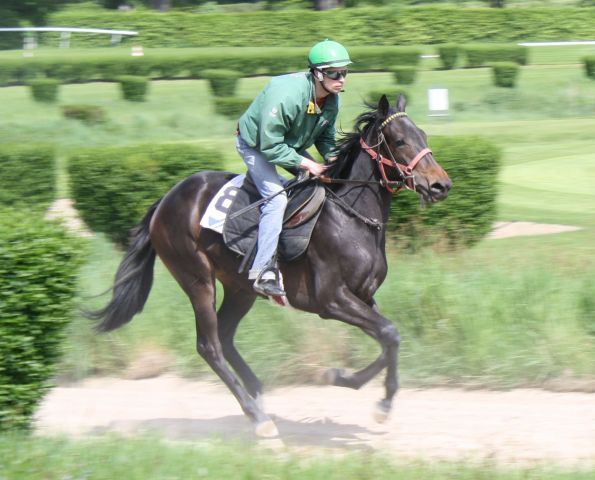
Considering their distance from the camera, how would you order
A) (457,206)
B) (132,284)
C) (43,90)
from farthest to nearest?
(43,90) < (457,206) < (132,284)

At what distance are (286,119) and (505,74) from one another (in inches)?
994

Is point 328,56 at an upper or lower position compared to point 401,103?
upper

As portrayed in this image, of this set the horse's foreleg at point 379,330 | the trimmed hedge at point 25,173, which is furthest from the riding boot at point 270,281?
the trimmed hedge at point 25,173

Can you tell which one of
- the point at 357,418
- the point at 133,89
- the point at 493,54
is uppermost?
the point at 357,418

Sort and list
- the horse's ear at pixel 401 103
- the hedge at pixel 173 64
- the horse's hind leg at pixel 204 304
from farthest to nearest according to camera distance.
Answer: the hedge at pixel 173 64 → the horse's hind leg at pixel 204 304 → the horse's ear at pixel 401 103

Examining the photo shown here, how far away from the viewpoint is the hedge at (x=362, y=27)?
146 ft

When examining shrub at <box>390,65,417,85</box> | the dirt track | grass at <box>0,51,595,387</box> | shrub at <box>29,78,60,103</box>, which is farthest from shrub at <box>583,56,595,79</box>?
the dirt track

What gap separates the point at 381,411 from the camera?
692 cm

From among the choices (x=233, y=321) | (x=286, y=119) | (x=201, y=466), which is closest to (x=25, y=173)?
(x=233, y=321)

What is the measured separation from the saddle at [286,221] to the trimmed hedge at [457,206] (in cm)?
405

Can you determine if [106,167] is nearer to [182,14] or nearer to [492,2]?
[182,14]

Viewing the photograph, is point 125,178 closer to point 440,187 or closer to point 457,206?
point 457,206

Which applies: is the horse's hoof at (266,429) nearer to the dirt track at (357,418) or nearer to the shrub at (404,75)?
the dirt track at (357,418)

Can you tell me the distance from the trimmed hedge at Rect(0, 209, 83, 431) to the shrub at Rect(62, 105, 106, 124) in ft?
65.3
